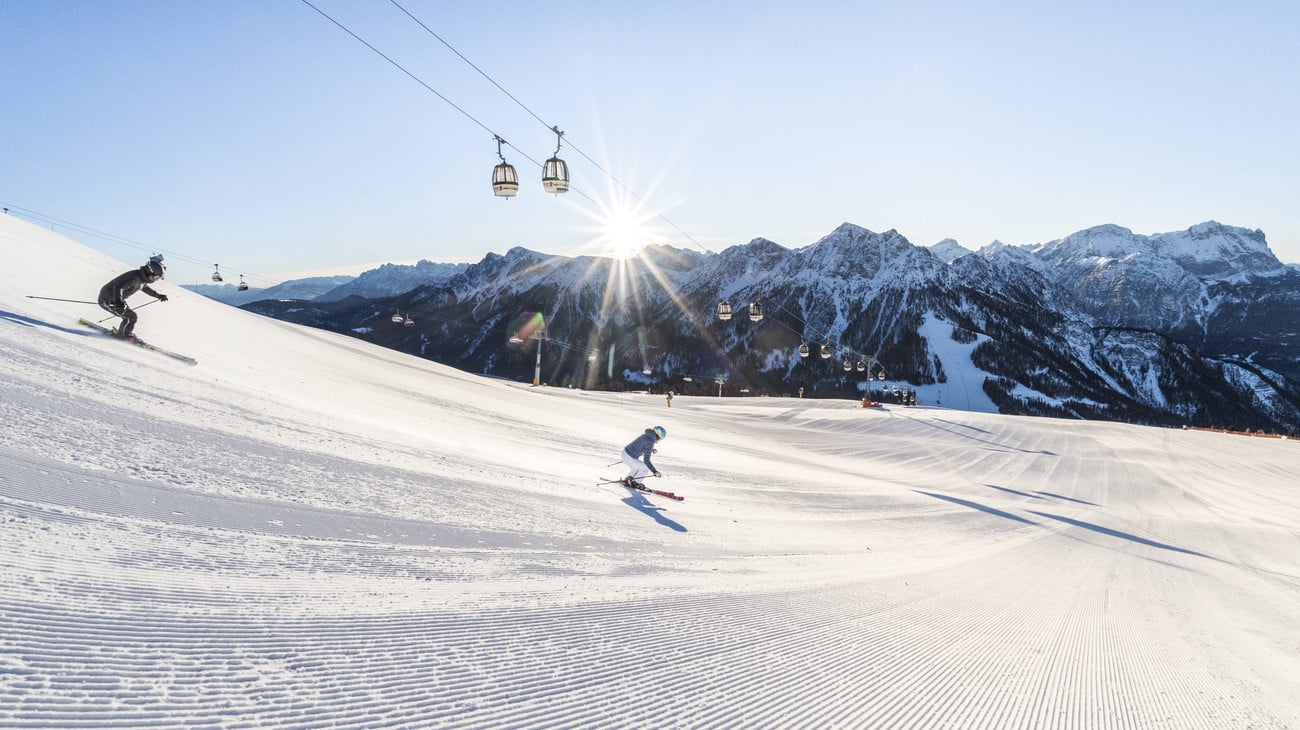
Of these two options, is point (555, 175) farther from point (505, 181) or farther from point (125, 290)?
point (125, 290)

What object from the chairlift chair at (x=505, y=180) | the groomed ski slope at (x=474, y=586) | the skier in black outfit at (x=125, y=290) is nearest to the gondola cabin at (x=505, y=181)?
the chairlift chair at (x=505, y=180)

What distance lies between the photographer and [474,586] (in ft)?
15.2

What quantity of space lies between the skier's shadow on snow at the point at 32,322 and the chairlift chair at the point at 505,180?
26.2 ft

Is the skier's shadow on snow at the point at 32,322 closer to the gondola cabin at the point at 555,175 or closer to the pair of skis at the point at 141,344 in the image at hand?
the pair of skis at the point at 141,344

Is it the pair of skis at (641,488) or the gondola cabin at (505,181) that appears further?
the gondola cabin at (505,181)

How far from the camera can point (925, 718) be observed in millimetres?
4004

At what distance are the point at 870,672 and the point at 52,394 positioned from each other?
828 centimetres

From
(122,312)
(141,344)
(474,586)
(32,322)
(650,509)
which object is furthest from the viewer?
(122,312)

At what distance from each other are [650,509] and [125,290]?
10.7 meters

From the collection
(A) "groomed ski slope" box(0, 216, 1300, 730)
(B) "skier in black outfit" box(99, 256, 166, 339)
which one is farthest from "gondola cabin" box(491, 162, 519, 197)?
(B) "skier in black outfit" box(99, 256, 166, 339)

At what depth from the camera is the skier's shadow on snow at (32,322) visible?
27.9 feet

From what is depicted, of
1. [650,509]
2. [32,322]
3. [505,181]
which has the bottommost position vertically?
[650,509]

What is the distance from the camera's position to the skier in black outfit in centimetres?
1052

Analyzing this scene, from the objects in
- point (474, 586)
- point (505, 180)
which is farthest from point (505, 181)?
point (474, 586)
